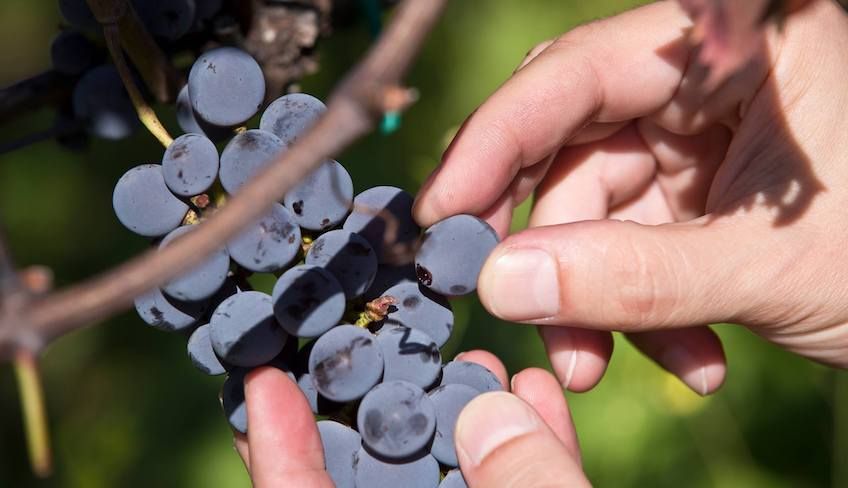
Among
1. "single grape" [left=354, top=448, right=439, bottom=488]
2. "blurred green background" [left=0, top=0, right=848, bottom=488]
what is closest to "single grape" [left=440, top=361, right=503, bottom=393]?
"single grape" [left=354, top=448, right=439, bottom=488]

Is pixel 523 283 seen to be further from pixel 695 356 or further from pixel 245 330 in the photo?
pixel 695 356

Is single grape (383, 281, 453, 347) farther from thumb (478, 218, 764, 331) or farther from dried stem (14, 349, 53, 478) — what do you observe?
dried stem (14, 349, 53, 478)

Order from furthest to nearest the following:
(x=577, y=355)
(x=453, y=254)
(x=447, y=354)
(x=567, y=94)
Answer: (x=447, y=354), (x=577, y=355), (x=567, y=94), (x=453, y=254)

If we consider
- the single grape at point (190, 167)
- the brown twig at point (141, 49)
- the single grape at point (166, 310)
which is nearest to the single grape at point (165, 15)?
the brown twig at point (141, 49)

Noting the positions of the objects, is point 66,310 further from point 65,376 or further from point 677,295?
point 65,376

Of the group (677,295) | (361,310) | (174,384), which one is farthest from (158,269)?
(174,384)

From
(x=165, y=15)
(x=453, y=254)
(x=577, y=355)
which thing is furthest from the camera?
(x=577, y=355)

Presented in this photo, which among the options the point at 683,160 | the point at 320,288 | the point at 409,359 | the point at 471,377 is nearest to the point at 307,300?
the point at 320,288
